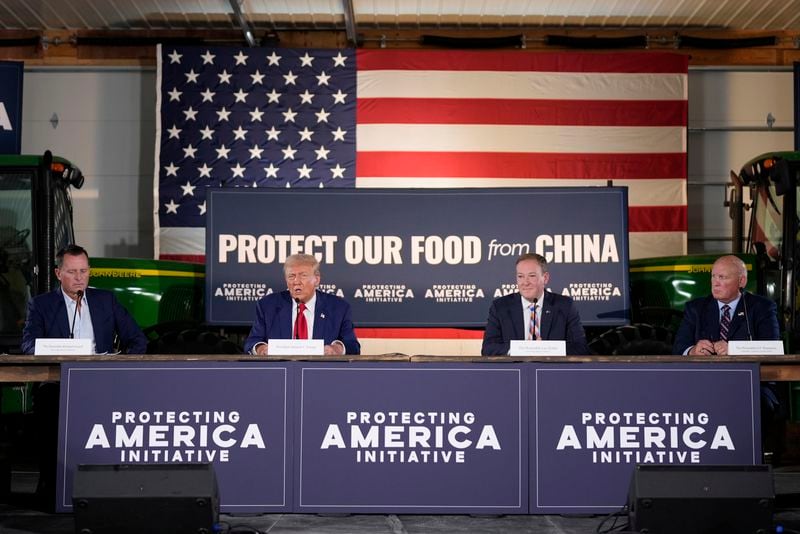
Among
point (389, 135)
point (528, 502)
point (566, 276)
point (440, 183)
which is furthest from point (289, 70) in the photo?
point (528, 502)

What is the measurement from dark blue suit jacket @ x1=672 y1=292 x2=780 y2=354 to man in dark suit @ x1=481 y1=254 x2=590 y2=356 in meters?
0.70

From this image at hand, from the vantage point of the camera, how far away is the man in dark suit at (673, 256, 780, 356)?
19.9ft

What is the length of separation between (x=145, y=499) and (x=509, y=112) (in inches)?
291

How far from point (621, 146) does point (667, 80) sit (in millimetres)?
878

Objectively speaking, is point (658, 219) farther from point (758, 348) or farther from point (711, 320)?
point (758, 348)

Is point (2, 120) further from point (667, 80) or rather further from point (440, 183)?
point (667, 80)

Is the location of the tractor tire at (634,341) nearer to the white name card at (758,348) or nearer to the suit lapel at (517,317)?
the suit lapel at (517,317)

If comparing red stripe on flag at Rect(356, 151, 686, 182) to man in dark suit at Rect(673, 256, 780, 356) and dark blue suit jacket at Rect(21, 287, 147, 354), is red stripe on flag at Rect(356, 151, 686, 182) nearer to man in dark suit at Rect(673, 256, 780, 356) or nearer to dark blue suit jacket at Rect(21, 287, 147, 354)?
man in dark suit at Rect(673, 256, 780, 356)

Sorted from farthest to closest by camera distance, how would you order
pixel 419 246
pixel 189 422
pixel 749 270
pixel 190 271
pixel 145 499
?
pixel 190 271, pixel 419 246, pixel 749 270, pixel 189 422, pixel 145 499

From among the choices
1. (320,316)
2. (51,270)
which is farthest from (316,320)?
(51,270)

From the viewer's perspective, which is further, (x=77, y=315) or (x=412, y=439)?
(x=77, y=315)

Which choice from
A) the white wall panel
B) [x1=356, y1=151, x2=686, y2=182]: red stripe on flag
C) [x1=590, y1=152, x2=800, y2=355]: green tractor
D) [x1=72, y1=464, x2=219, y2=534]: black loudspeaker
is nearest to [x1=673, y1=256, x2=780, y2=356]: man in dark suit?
[x1=590, y1=152, x2=800, y2=355]: green tractor

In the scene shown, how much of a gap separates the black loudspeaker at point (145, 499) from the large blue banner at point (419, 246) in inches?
143

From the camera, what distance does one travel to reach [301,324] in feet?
20.6
